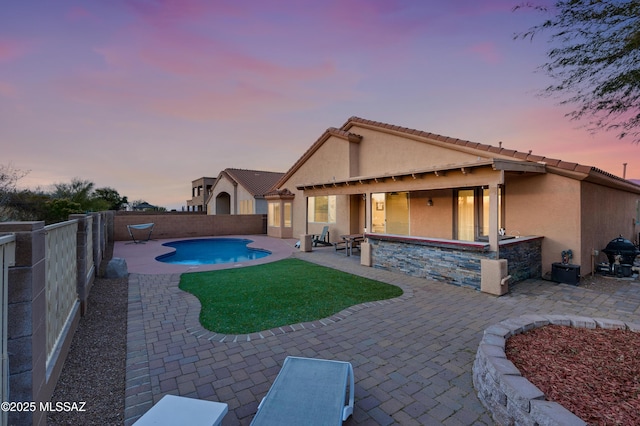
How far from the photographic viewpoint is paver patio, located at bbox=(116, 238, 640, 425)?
9.93ft

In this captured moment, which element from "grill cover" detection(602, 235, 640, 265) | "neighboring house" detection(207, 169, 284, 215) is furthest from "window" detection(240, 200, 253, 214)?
"grill cover" detection(602, 235, 640, 265)

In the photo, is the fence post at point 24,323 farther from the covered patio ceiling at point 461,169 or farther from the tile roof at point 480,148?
the tile roof at point 480,148

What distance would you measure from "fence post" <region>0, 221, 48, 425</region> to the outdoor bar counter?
325 inches

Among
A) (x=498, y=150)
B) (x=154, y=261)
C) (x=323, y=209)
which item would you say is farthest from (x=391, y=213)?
(x=154, y=261)

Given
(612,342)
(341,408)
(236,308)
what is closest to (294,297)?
(236,308)

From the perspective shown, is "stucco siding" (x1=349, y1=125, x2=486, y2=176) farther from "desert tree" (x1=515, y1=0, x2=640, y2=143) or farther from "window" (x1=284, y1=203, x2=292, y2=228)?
"window" (x1=284, y1=203, x2=292, y2=228)

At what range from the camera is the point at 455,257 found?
794 centimetres

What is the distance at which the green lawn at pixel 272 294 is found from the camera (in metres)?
5.41

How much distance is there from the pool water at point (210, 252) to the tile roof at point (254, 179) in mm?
7007

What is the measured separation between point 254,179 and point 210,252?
13.2 m

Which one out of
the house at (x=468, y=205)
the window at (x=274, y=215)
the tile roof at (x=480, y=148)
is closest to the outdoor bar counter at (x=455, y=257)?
the house at (x=468, y=205)

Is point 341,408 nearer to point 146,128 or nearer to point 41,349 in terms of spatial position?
point 41,349

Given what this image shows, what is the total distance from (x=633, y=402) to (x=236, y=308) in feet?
19.0

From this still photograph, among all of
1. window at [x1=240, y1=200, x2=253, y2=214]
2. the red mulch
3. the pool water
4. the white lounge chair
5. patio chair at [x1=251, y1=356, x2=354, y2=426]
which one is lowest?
the pool water
